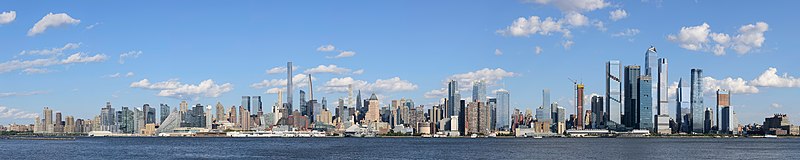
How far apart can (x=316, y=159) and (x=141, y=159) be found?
68.5ft

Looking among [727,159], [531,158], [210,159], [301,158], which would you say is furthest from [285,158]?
[727,159]

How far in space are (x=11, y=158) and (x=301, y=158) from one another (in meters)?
34.3

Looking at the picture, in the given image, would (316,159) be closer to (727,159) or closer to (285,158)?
(285,158)

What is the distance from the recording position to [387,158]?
114812 mm

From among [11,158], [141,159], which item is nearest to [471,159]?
[141,159]

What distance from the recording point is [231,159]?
370 feet

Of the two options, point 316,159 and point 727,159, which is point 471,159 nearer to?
point 316,159

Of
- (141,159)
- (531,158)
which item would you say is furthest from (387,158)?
(141,159)

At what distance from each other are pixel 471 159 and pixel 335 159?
51.7 ft

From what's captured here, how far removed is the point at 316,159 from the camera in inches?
4434

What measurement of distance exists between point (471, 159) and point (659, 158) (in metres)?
22.7

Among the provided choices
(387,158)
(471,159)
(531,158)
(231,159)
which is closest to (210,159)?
(231,159)

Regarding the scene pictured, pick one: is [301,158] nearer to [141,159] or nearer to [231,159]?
[231,159]

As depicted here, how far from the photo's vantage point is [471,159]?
113m
